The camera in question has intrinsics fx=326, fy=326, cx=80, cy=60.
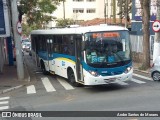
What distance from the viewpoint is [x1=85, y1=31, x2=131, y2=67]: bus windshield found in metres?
14.6

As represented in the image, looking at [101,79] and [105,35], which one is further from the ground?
[105,35]

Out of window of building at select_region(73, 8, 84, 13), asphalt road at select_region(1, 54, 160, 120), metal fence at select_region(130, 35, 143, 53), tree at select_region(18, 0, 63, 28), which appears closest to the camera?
asphalt road at select_region(1, 54, 160, 120)

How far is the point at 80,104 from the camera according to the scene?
40.1 feet

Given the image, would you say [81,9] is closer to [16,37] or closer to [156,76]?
[16,37]

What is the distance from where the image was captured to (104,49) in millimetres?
14688

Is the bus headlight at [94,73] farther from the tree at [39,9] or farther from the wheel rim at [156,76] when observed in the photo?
the tree at [39,9]

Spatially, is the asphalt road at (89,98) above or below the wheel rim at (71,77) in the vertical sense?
below

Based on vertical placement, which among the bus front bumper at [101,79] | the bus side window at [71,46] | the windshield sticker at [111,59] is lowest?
the bus front bumper at [101,79]

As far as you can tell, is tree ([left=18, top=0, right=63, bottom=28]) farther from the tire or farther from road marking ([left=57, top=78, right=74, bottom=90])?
the tire

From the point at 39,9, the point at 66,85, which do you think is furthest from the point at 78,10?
the point at 66,85

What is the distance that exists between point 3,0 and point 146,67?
35.2ft

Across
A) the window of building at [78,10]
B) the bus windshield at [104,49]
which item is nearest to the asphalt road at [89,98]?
the bus windshield at [104,49]

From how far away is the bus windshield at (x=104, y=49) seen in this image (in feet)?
48.0

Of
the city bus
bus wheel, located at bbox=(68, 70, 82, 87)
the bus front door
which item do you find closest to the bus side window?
the city bus
